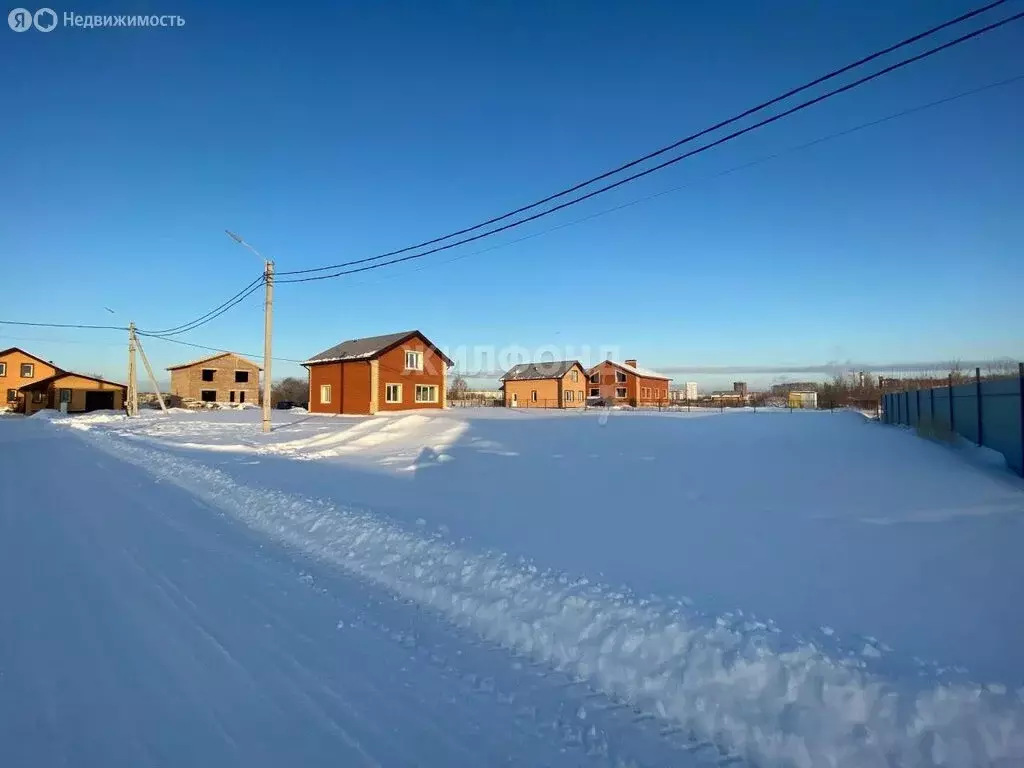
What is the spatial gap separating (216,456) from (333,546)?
1234 cm

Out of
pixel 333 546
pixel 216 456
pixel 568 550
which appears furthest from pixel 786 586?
pixel 216 456

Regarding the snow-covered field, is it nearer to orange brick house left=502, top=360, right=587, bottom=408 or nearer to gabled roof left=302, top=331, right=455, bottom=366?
gabled roof left=302, top=331, right=455, bottom=366

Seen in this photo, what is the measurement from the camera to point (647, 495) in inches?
390

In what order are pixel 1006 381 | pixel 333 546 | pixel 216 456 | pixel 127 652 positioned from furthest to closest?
pixel 216 456, pixel 1006 381, pixel 333 546, pixel 127 652

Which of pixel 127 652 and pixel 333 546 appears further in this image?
pixel 333 546

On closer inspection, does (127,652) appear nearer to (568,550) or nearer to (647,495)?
(568,550)

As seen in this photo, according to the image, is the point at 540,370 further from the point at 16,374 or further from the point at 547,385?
the point at 16,374

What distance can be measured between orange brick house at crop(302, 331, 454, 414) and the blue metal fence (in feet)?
98.7

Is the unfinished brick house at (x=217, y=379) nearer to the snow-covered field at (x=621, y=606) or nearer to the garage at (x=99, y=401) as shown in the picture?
the garage at (x=99, y=401)

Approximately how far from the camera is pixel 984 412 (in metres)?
13.4

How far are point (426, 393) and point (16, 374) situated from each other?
180ft

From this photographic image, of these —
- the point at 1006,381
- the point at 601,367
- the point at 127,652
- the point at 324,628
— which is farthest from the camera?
the point at 601,367

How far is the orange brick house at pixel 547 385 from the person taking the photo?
59406mm

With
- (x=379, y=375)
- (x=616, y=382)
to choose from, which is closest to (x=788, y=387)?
(x=616, y=382)
